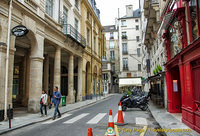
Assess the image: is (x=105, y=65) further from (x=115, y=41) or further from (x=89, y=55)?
(x=89, y=55)

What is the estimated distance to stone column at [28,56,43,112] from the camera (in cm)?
1176

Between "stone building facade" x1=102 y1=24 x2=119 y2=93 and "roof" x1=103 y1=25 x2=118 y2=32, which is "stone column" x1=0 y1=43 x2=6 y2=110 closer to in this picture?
"stone building facade" x1=102 y1=24 x2=119 y2=93

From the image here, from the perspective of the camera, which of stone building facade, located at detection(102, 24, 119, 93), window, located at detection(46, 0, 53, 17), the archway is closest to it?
window, located at detection(46, 0, 53, 17)

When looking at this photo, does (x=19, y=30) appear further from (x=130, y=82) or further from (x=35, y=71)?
(x=130, y=82)

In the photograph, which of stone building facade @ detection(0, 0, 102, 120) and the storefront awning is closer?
stone building facade @ detection(0, 0, 102, 120)

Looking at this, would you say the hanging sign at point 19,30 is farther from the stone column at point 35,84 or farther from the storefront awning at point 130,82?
the storefront awning at point 130,82

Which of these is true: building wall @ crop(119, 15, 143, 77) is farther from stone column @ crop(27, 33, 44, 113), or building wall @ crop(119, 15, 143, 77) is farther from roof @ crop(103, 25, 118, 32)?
stone column @ crop(27, 33, 44, 113)

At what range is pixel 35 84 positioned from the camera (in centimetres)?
1215

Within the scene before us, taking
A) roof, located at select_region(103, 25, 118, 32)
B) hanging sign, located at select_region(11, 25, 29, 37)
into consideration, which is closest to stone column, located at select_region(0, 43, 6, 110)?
hanging sign, located at select_region(11, 25, 29, 37)

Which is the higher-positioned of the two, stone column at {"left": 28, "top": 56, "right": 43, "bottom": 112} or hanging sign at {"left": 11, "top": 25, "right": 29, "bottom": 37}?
hanging sign at {"left": 11, "top": 25, "right": 29, "bottom": 37}

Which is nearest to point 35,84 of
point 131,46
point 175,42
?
point 175,42

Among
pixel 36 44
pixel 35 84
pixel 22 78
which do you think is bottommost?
pixel 35 84

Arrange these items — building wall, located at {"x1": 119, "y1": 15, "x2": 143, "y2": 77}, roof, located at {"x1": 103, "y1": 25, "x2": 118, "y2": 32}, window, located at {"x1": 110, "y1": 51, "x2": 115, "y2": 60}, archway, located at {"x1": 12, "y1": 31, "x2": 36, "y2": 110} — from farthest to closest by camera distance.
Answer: roof, located at {"x1": 103, "y1": 25, "x2": 118, "y2": 32}
window, located at {"x1": 110, "y1": 51, "x2": 115, "y2": 60}
building wall, located at {"x1": 119, "y1": 15, "x2": 143, "y2": 77}
archway, located at {"x1": 12, "y1": 31, "x2": 36, "y2": 110}

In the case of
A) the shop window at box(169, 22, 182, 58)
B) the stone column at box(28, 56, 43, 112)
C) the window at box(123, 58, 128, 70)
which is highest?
the window at box(123, 58, 128, 70)
